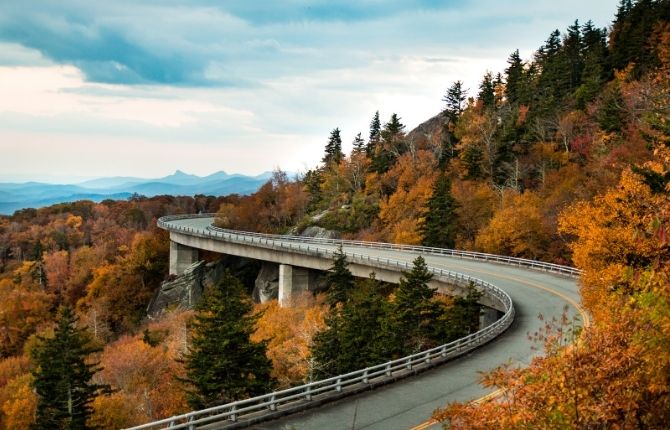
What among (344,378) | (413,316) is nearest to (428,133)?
(413,316)

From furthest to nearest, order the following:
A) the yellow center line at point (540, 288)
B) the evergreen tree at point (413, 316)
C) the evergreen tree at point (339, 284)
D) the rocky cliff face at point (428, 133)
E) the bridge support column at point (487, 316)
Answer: the rocky cliff face at point (428, 133) → the evergreen tree at point (339, 284) → the bridge support column at point (487, 316) → the evergreen tree at point (413, 316) → the yellow center line at point (540, 288)

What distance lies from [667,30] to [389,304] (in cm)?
6262

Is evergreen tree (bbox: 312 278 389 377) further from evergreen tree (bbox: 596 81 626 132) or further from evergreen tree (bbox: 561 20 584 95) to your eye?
evergreen tree (bbox: 561 20 584 95)

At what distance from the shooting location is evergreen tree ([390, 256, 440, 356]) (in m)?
30.5

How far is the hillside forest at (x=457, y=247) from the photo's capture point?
34.5 ft

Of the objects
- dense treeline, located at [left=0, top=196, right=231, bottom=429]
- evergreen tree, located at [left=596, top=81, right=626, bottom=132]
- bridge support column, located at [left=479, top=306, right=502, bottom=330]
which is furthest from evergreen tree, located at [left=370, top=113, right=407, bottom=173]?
bridge support column, located at [left=479, top=306, right=502, bottom=330]

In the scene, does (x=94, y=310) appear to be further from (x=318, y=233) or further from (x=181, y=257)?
(x=318, y=233)

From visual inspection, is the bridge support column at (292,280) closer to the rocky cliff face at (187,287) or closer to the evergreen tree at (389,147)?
the rocky cliff face at (187,287)

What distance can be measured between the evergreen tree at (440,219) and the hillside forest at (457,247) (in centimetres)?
27

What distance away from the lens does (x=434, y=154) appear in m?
84.9

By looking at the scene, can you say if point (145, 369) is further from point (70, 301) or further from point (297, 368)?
point (70, 301)

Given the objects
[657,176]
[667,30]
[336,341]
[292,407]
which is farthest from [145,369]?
[667,30]

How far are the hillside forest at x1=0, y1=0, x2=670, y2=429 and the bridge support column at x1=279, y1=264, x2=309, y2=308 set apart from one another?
12.6 ft

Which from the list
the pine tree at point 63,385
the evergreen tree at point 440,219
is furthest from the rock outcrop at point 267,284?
the pine tree at point 63,385
